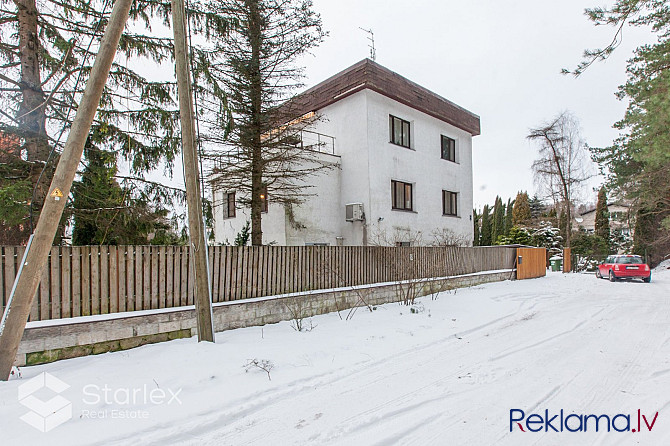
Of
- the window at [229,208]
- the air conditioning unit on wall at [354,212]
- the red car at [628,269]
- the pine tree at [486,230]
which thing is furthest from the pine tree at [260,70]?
the pine tree at [486,230]

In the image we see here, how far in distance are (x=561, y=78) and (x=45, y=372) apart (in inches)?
411

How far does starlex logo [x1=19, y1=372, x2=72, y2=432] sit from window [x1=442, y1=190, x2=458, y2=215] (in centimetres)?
1591

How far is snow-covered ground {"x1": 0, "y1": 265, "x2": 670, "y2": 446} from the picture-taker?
2.87m

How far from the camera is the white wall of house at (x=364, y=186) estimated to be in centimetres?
1283

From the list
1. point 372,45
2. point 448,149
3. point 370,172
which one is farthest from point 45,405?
point 448,149

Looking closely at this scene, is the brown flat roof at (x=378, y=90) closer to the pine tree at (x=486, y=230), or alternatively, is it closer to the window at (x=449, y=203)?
the window at (x=449, y=203)

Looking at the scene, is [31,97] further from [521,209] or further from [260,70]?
[521,209]

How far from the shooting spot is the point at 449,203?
17375 millimetres

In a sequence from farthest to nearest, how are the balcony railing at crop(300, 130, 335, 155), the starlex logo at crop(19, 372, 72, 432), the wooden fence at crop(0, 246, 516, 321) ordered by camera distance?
the balcony railing at crop(300, 130, 335, 155) → the wooden fence at crop(0, 246, 516, 321) → the starlex logo at crop(19, 372, 72, 432)

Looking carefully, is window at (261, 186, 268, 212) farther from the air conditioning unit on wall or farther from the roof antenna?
the roof antenna

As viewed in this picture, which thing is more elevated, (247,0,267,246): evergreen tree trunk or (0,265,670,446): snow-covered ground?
(247,0,267,246): evergreen tree trunk

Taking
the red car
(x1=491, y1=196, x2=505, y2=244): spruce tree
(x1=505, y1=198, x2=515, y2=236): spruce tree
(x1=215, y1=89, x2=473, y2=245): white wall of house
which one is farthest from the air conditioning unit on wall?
(x1=491, y1=196, x2=505, y2=244): spruce tree

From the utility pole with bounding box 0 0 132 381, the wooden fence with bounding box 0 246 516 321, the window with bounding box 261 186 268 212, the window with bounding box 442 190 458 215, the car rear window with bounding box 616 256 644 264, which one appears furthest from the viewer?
the window with bounding box 442 190 458 215

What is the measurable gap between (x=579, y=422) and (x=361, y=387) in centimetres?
214
